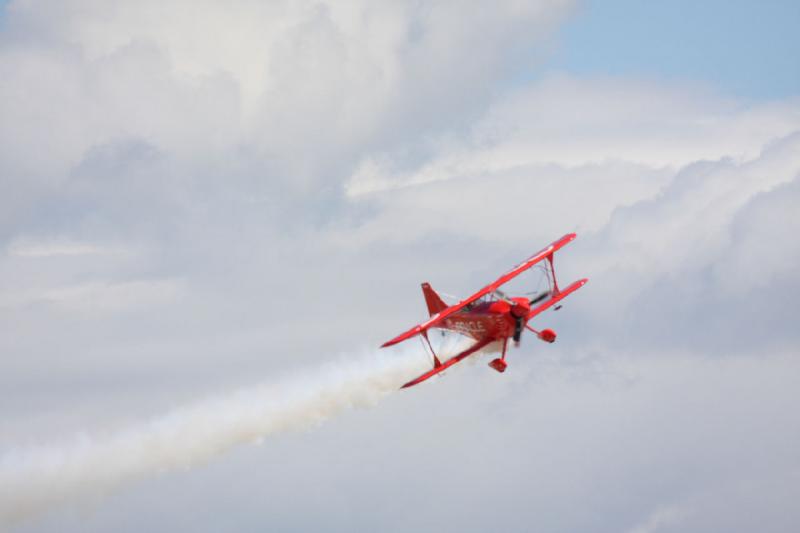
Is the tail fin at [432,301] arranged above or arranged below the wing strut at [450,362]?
above

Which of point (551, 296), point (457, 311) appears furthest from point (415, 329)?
point (551, 296)

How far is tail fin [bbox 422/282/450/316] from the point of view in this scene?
9330 cm

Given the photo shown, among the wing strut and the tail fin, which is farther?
the tail fin

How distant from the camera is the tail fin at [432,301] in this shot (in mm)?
93300

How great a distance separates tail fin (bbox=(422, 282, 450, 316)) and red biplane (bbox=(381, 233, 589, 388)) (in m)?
4.40

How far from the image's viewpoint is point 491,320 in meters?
85.1

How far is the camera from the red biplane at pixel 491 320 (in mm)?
84125

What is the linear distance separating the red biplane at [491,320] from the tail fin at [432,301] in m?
4.40

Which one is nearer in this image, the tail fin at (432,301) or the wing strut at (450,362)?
the wing strut at (450,362)

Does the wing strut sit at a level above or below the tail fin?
below

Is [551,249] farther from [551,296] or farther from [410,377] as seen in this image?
[410,377]

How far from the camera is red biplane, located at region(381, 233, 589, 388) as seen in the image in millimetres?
84125

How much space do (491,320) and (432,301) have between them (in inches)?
361

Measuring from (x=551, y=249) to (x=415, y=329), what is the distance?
13078 mm
